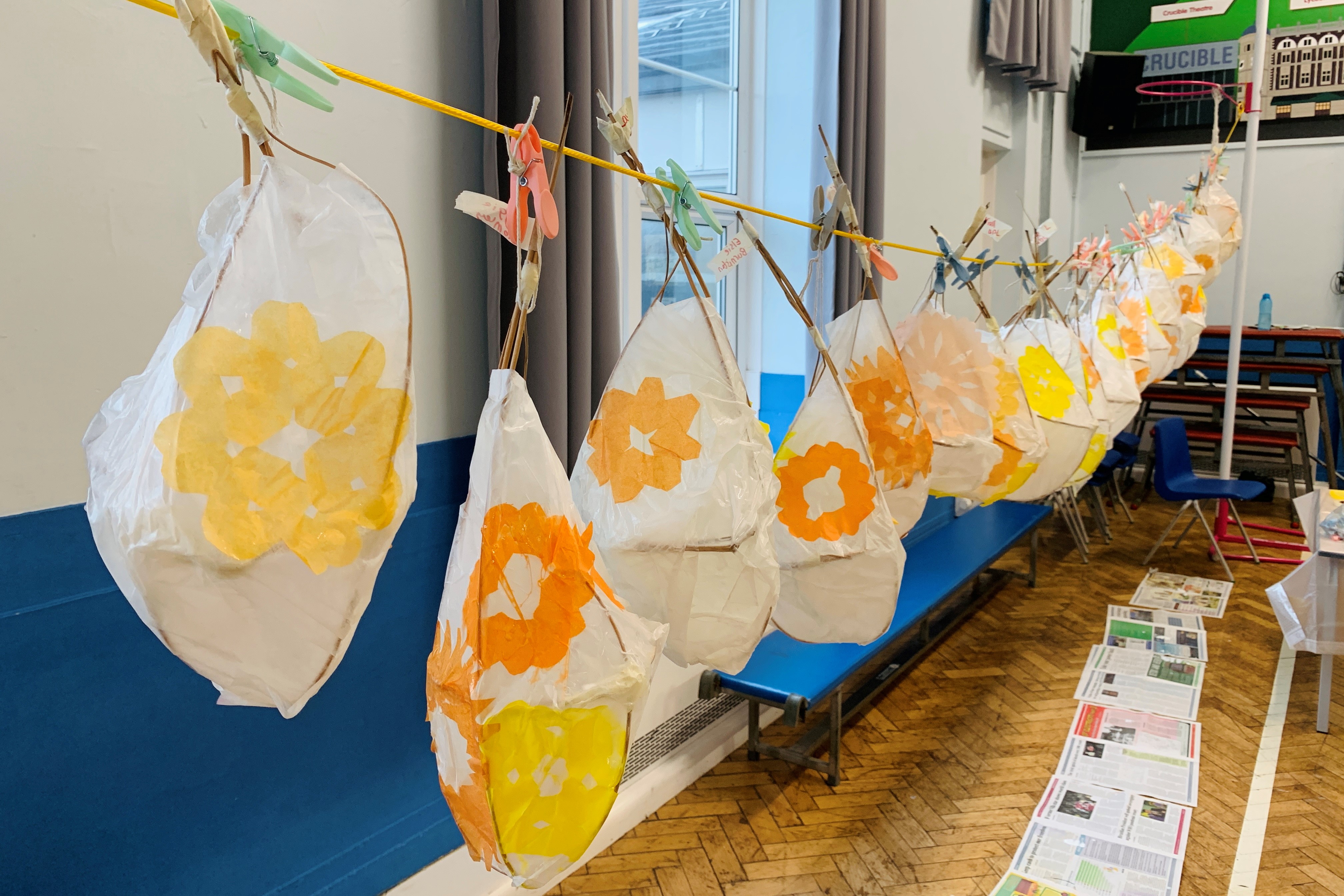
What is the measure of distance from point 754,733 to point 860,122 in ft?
6.40

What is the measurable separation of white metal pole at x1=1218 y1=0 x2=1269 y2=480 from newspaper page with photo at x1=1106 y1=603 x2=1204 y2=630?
0.94 metres

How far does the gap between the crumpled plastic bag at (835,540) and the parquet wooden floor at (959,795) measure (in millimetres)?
1080

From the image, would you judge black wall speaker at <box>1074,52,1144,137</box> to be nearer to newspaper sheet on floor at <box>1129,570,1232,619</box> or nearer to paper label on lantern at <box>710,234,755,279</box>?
newspaper sheet on floor at <box>1129,570,1232,619</box>

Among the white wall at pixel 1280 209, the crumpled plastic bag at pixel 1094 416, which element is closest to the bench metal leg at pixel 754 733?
the crumpled plastic bag at pixel 1094 416

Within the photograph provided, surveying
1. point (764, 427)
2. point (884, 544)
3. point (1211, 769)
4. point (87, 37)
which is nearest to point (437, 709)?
point (764, 427)

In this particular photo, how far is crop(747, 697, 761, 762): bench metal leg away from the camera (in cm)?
275

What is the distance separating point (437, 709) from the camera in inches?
35.9

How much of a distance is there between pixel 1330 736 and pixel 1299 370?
10.4 ft

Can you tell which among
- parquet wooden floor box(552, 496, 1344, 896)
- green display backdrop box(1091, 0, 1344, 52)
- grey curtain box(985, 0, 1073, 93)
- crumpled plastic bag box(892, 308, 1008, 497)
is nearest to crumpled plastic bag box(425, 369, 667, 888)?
crumpled plastic bag box(892, 308, 1008, 497)

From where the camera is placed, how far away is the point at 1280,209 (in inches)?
226

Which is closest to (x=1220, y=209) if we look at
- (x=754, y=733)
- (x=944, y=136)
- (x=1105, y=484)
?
(x=944, y=136)

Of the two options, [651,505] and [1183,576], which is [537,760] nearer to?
[651,505]

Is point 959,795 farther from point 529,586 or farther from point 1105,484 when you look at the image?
point 1105,484

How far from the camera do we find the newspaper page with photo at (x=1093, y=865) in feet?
6.94
